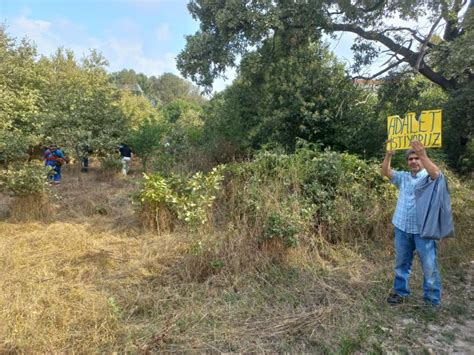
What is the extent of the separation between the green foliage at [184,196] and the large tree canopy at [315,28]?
3828 mm

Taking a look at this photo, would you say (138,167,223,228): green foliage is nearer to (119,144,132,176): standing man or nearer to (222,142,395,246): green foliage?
(222,142,395,246): green foliage

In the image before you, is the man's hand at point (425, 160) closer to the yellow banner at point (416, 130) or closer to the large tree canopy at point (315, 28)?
the yellow banner at point (416, 130)

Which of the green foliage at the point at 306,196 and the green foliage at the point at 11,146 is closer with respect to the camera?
the green foliage at the point at 306,196

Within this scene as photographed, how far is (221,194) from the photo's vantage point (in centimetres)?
505

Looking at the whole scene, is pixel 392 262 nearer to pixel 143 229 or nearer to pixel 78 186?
pixel 143 229

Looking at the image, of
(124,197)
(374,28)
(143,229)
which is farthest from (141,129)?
(374,28)

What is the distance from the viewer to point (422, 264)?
3.06 m

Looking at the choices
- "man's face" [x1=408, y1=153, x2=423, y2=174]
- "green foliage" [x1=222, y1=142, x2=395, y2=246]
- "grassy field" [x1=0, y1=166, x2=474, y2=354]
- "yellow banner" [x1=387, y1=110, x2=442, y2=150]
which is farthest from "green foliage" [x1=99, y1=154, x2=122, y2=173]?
"man's face" [x1=408, y1=153, x2=423, y2=174]

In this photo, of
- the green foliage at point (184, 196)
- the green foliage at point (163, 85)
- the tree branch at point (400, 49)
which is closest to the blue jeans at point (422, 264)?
the green foliage at point (184, 196)

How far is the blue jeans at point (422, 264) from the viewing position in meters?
3.03

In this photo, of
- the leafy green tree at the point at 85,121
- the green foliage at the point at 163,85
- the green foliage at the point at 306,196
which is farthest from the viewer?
the green foliage at the point at 163,85

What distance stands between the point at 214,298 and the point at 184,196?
2.10 metres

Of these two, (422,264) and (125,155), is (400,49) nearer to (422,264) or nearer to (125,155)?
(422,264)

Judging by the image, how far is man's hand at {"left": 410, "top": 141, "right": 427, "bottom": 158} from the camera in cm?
294
